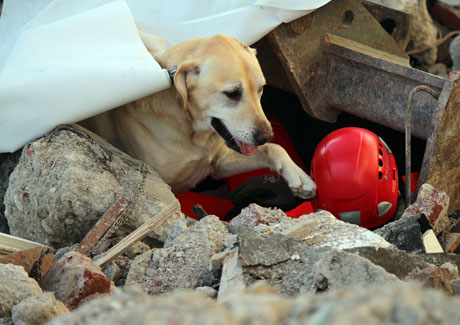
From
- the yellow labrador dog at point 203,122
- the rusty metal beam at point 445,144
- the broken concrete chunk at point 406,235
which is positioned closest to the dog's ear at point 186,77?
the yellow labrador dog at point 203,122

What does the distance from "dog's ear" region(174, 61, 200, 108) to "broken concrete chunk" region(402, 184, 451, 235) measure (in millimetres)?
1151

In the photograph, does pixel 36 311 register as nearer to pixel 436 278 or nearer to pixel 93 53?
pixel 436 278

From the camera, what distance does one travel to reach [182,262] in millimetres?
2189

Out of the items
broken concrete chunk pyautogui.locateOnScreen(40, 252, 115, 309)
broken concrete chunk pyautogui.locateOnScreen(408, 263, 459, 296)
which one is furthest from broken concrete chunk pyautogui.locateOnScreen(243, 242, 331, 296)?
broken concrete chunk pyautogui.locateOnScreen(40, 252, 115, 309)

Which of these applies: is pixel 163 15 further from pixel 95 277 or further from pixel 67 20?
pixel 95 277

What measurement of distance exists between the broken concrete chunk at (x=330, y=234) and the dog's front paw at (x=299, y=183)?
64 cm

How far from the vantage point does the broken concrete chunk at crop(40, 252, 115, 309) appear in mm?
1933

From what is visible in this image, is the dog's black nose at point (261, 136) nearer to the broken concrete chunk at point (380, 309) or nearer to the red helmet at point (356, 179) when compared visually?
the red helmet at point (356, 179)

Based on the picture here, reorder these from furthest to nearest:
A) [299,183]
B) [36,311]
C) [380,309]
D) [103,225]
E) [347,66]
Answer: [347,66] → [299,183] → [103,225] → [36,311] → [380,309]

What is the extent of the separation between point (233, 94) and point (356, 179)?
71cm

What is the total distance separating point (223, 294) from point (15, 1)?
2.74 meters

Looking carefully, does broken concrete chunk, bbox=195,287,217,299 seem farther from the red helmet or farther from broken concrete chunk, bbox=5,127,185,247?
the red helmet

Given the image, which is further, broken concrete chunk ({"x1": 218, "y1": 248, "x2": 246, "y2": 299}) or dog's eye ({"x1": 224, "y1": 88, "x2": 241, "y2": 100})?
dog's eye ({"x1": 224, "y1": 88, "x2": 241, "y2": 100})

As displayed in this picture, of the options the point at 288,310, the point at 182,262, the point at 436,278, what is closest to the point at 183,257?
the point at 182,262
